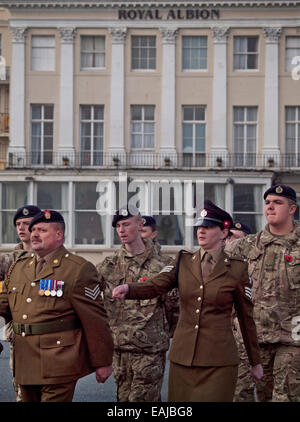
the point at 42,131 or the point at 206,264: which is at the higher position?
the point at 42,131

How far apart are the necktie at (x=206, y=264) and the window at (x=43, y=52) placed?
33843mm

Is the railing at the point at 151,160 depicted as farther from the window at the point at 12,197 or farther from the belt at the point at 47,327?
the belt at the point at 47,327

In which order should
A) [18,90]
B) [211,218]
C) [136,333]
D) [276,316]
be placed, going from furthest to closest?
1. [18,90]
2. [136,333]
3. [276,316]
4. [211,218]

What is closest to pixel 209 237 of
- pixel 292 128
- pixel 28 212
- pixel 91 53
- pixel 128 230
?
pixel 128 230

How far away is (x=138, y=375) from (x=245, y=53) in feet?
109

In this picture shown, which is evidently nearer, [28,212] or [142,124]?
[28,212]

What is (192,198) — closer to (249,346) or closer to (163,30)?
(163,30)

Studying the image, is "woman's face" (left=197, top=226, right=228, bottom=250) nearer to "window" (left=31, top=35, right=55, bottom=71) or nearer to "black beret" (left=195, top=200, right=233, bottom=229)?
"black beret" (left=195, top=200, right=233, bottom=229)

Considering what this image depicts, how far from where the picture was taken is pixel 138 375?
7.80 m

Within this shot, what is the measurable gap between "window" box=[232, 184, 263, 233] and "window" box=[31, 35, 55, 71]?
11435mm

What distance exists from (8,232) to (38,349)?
100 ft

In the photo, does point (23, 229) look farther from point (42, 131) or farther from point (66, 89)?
point (42, 131)

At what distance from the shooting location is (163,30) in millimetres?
38719

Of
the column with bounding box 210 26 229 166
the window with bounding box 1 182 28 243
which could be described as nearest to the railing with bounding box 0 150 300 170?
the column with bounding box 210 26 229 166
